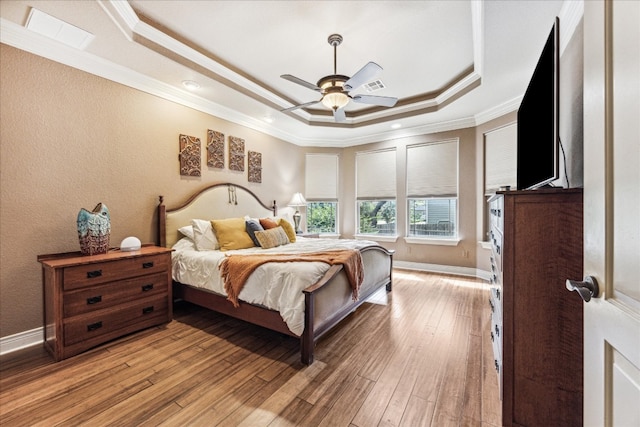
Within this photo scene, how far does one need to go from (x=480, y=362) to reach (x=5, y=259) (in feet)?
13.0

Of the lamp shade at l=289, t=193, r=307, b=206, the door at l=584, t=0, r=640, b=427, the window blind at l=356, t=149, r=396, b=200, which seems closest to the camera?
the door at l=584, t=0, r=640, b=427

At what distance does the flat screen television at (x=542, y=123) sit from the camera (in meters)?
1.41

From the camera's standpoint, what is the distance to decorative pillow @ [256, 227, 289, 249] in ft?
11.0

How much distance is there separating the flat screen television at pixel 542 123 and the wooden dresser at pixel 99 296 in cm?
324

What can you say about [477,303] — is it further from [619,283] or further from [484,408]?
[619,283]

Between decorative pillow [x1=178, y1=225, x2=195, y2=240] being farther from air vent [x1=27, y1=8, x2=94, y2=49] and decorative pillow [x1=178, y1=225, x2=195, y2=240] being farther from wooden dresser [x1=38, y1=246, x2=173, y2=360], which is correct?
air vent [x1=27, y1=8, x2=94, y2=49]

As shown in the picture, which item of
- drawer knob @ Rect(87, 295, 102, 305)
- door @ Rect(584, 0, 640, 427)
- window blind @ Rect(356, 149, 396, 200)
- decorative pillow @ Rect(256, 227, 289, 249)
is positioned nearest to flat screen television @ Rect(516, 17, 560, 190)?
door @ Rect(584, 0, 640, 427)

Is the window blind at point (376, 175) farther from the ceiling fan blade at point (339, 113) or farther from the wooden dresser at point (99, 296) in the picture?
the wooden dresser at point (99, 296)

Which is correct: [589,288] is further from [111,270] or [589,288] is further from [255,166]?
[255,166]

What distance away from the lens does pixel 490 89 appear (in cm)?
341

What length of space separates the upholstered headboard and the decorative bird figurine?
2.35ft

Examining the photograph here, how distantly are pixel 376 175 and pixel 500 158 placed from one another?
218 cm

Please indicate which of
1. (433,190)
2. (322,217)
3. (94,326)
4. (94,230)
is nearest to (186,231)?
(94,230)

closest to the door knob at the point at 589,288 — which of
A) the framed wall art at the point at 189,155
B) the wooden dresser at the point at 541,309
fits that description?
the wooden dresser at the point at 541,309
